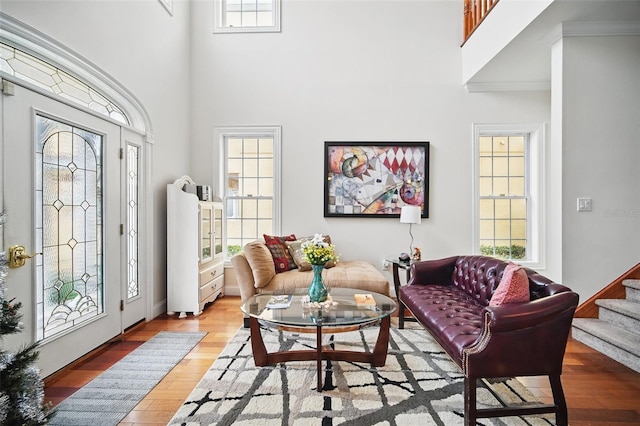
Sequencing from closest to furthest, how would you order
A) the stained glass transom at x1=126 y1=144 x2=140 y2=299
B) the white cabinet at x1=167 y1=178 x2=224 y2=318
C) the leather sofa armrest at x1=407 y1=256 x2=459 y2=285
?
the leather sofa armrest at x1=407 y1=256 x2=459 y2=285, the stained glass transom at x1=126 y1=144 x2=140 y2=299, the white cabinet at x1=167 y1=178 x2=224 y2=318

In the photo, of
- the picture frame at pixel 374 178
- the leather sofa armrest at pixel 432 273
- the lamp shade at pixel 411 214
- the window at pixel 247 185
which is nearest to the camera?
the leather sofa armrest at pixel 432 273

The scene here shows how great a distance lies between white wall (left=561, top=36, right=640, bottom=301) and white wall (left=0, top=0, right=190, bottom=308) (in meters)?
4.30

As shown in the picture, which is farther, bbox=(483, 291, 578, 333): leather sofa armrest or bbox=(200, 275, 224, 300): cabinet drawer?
bbox=(200, 275, 224, 300): cabinet drawer

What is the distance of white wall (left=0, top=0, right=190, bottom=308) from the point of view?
2.61 metres

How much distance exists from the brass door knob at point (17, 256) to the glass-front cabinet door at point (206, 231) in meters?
1.89

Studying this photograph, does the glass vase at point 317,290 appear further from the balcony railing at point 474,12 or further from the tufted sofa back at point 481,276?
the balcony railing at point 474,12

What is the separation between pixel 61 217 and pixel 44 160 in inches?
17.4

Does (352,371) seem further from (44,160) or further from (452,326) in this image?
(44,160)

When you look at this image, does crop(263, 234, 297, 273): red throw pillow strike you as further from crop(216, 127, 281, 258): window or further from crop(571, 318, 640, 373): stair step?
crop(571, 318, 640, 373): stair step

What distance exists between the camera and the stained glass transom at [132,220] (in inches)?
140

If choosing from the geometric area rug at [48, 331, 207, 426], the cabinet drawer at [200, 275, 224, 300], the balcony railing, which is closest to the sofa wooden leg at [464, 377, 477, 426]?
the geometric area rug at [48, 331, 207, 426]

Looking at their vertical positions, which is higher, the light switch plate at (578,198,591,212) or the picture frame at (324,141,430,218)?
the picture frame at (324,141,430,218)

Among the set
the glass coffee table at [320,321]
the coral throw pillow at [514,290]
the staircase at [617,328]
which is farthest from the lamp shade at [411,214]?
the coral throw pillow at [514,290]

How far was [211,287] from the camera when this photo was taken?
4.29 meters
